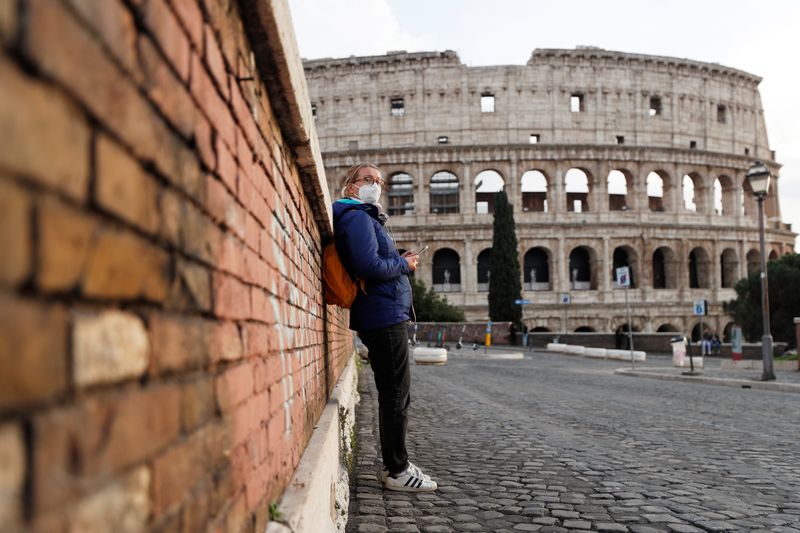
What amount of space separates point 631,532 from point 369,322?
170 cm

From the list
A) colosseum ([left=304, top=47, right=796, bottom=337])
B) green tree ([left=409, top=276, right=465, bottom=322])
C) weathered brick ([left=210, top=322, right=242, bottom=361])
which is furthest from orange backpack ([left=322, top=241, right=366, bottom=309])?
colosseum ([left=304, top=47, right=796, bottom=337])

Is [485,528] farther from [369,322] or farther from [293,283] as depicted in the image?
[293,283]

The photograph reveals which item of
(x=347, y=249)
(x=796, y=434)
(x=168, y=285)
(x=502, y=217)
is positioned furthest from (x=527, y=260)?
(x=168, y=285)

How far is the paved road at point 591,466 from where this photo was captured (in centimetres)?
376

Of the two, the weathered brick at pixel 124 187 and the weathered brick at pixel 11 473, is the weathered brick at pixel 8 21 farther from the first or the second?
the weathered brick at pixel 11 473

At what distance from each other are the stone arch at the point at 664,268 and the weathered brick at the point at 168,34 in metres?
46.9

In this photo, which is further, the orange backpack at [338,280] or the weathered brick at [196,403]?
the orange backpack at [338,280]

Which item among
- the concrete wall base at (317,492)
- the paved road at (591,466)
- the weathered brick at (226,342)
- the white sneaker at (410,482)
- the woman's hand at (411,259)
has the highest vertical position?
the woman's hand at (411,259)

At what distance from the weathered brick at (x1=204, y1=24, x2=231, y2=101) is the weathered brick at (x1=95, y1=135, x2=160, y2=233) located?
0.48m

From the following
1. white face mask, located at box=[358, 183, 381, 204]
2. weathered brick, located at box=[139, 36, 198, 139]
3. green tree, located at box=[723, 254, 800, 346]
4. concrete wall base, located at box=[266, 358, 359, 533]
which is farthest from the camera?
green tree, located at box=[723, 254, 800, 346]

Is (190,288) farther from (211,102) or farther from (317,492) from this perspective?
(317,492)

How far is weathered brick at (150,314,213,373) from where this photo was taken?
100cm

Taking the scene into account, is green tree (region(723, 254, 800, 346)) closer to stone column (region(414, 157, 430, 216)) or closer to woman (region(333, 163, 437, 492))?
stone column (region(414, 157, 430, 216))

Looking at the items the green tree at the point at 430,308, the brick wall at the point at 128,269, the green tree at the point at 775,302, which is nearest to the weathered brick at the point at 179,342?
the brick wall at the point at 128,269
